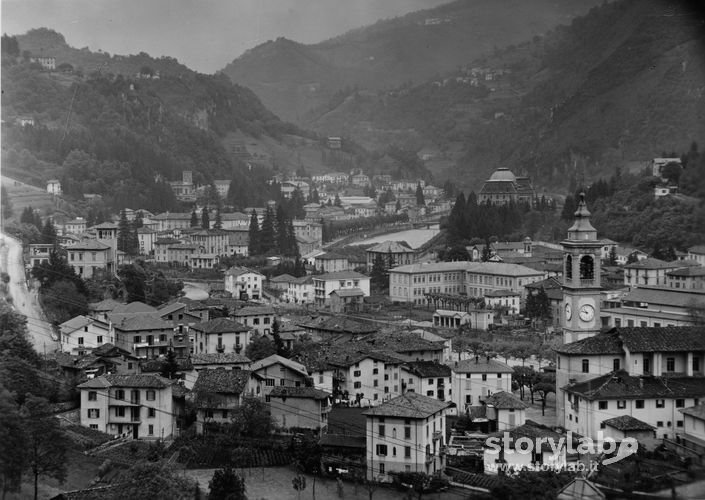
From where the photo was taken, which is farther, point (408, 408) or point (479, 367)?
point (479, 367)

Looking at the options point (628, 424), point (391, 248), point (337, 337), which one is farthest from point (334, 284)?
point (628, 424)

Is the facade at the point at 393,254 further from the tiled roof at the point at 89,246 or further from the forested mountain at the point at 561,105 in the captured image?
the forested mountain at the point at 561,105

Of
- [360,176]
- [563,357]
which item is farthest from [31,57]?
[563,357]

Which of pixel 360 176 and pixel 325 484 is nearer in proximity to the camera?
pixel 325 484

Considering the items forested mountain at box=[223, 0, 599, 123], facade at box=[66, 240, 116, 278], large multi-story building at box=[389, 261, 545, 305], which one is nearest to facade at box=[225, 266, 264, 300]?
facade at box=[66, 240, 116, 278]

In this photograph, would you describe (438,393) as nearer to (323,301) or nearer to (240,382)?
(240,382)

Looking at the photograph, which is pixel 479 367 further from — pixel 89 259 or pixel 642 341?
pixel 89 259
